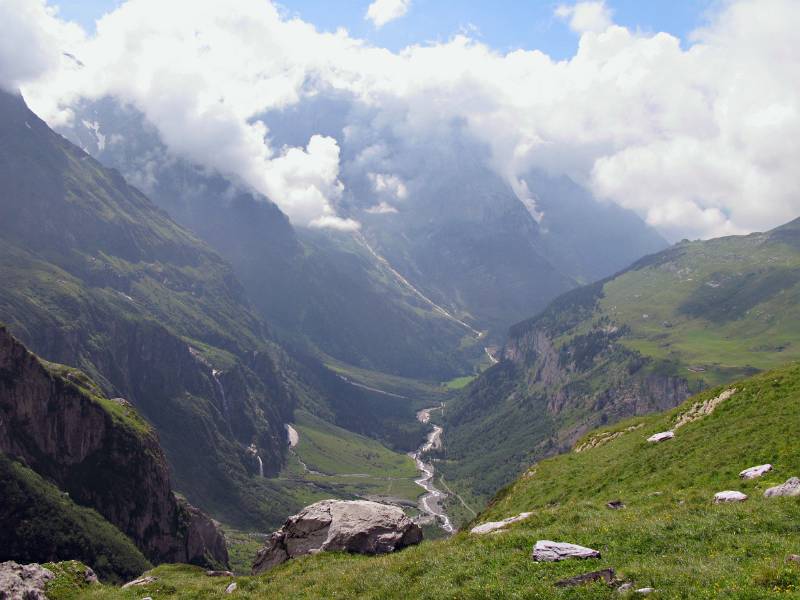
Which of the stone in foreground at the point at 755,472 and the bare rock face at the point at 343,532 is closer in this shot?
the stone in foreground at the point at 755,472

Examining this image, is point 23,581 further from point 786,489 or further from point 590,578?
point 786,489

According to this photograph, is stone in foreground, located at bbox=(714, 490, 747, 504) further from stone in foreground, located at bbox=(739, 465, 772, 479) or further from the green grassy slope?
stone in foreground, located at bbox=(739, 465, 772, 479)

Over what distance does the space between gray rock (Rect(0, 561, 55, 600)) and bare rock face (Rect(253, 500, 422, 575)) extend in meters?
17.8

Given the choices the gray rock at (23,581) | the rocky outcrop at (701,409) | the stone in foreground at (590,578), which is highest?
the rocky outcrop at (701,409)

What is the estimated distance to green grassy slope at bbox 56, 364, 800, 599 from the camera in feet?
95.0

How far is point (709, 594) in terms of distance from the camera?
85.5 ft

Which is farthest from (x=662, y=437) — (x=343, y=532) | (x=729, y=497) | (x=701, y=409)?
(x=343, y=532)

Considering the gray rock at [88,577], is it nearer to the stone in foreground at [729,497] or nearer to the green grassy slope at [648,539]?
the green grassy slope at [648,539]

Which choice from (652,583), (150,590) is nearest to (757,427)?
(652,583)

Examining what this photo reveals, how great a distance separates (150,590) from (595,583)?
123ft

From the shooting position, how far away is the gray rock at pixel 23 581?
1695 inches

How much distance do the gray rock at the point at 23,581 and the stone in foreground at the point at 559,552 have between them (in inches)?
1433

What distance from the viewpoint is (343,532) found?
5131 centimetres

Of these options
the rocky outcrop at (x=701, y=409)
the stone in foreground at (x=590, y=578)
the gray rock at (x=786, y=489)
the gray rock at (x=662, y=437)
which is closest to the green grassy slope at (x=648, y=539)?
the stone in foreground at (x=590, y=578)
